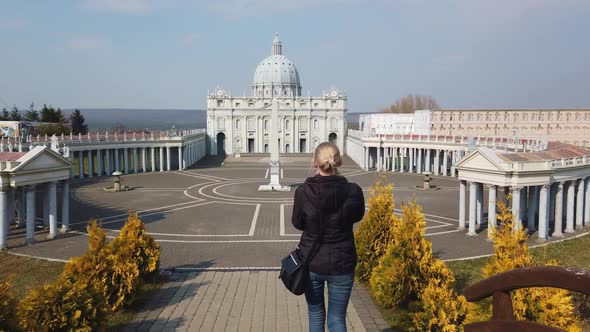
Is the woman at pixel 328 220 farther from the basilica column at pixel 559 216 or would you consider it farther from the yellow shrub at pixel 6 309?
the basilica column at pixel 559 216

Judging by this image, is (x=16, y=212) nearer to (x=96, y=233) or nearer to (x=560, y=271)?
(x=96, y=233)

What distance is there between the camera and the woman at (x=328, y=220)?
7078 mm

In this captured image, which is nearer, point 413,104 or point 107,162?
point 107,162

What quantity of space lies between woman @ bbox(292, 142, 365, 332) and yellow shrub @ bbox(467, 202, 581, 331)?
14.8ft

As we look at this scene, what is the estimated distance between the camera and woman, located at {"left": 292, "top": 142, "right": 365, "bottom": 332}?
708cm

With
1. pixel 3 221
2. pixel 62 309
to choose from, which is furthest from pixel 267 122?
pixel 62 309

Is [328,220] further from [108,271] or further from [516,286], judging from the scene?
[108,271]

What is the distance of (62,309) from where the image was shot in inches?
440

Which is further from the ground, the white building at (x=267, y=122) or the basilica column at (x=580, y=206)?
the white building at (x=267, y=122)

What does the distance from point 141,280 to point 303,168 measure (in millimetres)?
61356

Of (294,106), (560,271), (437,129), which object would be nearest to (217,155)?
(294,106)

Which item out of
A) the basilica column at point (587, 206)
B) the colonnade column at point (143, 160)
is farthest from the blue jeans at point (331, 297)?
the colonnade column at point (143, 160)

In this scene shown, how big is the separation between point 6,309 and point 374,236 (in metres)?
12.1

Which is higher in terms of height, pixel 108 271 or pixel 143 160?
pixel 143 160
